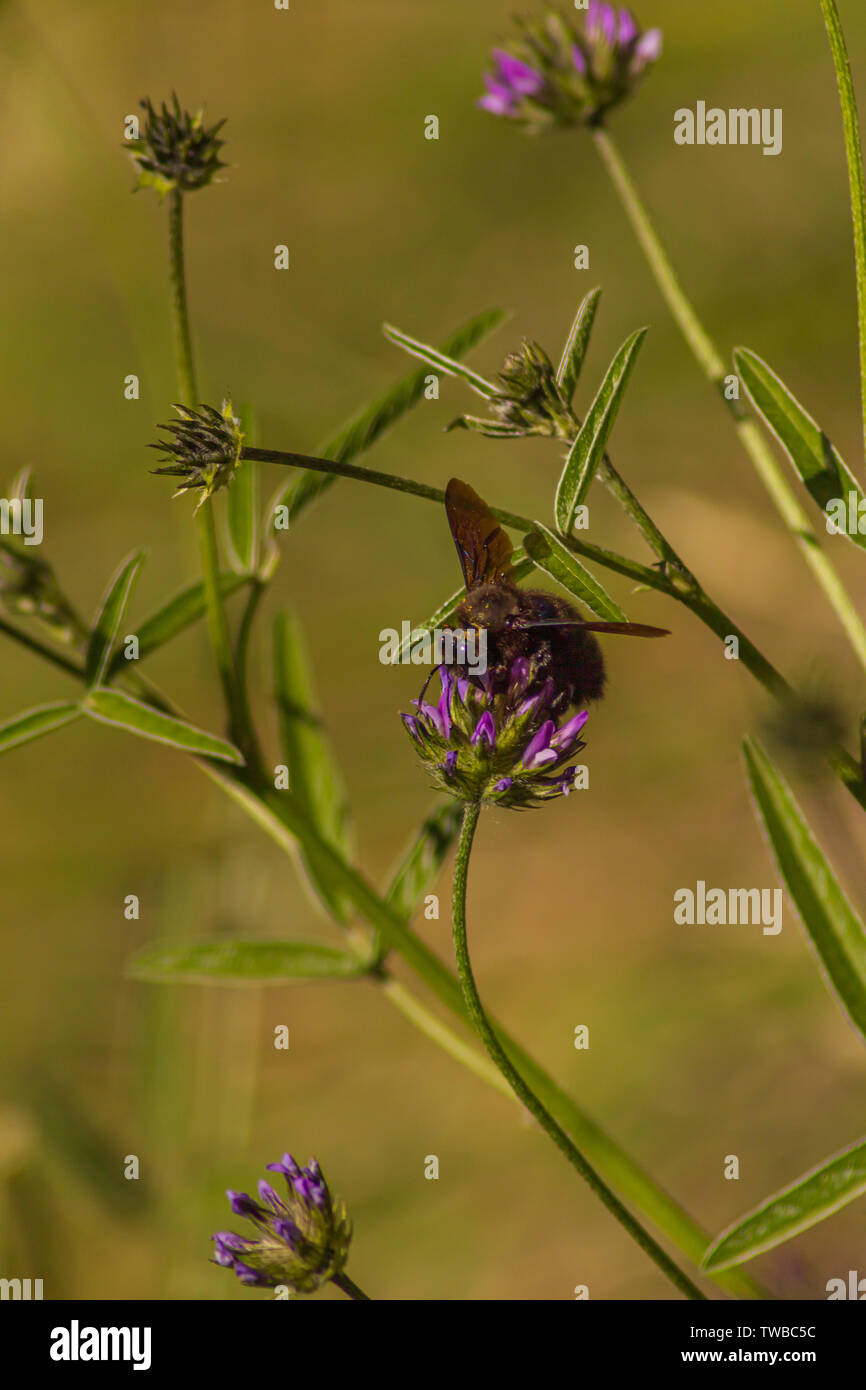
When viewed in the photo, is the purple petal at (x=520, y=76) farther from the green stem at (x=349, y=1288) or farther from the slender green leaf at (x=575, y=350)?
the green stem at (x=349, y=1288)

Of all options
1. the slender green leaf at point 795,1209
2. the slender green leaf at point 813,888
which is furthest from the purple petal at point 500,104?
the slender green leaf at point 795,1209

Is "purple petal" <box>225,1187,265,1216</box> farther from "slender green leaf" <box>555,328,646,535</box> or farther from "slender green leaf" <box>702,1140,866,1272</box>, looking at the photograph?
"slender green leaf" <box>555,328,646,535</box>

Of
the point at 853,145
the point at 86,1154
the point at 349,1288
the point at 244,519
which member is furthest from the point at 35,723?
the point at 86,1154

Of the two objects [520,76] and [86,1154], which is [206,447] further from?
[86,1154]

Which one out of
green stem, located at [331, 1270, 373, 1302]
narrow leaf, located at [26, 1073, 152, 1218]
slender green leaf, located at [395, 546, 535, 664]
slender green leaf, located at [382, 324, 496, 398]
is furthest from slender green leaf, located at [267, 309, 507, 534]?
narrow leaf, located at [26, 1073, 152, 1218]
